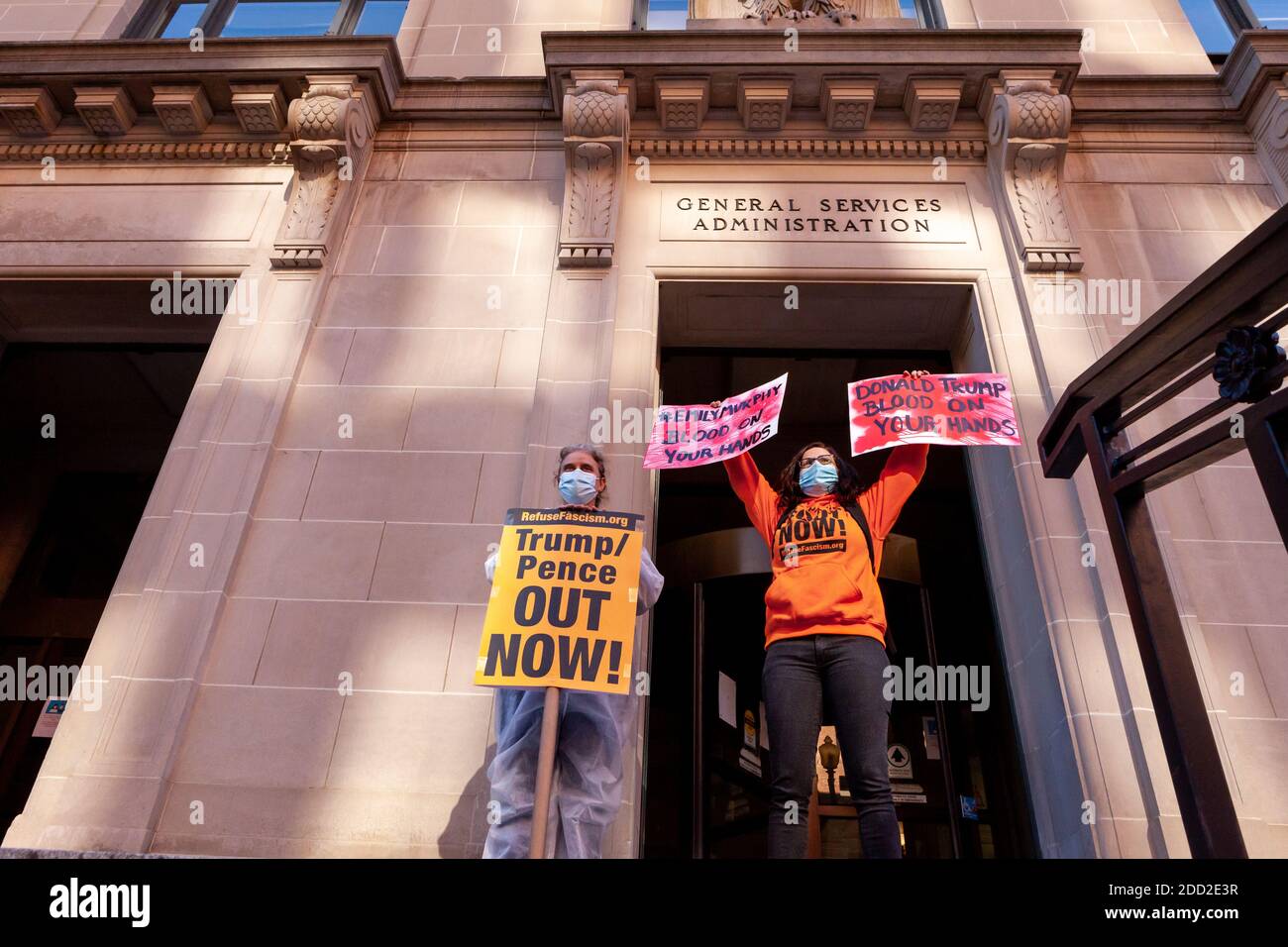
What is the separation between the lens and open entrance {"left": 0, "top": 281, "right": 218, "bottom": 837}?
897 cm

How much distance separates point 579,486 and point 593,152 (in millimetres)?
3859

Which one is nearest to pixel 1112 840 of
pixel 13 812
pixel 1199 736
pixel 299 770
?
pixel 1199 736

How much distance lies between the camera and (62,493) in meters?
10.3

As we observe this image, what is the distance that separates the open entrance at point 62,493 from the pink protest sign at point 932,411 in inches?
284

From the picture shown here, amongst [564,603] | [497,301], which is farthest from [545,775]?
[497,301]

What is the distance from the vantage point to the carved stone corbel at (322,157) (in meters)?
A: 6.64

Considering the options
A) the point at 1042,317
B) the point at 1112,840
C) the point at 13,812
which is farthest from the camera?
the point at 13,812

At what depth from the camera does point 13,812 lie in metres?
8.59

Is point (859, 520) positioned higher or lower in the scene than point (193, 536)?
lower

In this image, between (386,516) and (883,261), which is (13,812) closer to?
(386,516)
